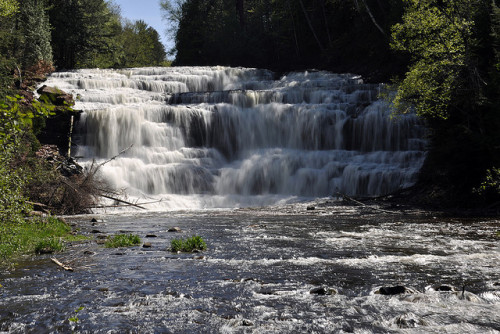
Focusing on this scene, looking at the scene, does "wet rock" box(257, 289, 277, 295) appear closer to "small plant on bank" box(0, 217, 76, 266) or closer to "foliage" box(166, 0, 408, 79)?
"small plant on bank" box(0, 217, 76, 266)

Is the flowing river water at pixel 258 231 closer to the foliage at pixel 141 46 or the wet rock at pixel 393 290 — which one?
the wet rock at pixel 393 290

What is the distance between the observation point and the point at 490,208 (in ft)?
64.2

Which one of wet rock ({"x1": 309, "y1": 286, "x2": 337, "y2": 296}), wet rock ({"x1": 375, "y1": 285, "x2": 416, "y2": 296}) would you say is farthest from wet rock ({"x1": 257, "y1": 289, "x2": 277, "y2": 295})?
wet rock ({"x1": 375, "y1": 285, "x2": 416, "y2": 296})

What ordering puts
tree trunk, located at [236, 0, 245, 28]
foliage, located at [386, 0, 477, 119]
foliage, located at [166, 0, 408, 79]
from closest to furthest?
foliage, located at [386, 0, 477, 119]
foliage, located at [166, 0, 408, 79]
tree trunk, located at [236, 0, 245, 28]

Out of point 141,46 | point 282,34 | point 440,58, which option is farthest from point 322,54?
point 141,46

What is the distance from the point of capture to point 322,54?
2133 inches

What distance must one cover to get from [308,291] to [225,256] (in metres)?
3.56

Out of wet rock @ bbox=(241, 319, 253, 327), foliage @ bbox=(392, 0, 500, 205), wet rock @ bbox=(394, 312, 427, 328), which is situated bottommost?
wet rock @ bbox=(241, 319, 253, 327)

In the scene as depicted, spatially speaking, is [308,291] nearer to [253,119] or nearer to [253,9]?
[253,119]

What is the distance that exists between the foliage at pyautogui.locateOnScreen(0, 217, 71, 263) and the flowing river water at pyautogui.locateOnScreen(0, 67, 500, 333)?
47 centimetres

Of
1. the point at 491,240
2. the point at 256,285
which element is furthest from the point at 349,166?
the point at 256,285

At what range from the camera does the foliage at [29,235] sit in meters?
9.10

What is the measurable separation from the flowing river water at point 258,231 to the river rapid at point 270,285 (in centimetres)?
4

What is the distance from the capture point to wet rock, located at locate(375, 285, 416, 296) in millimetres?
7918
